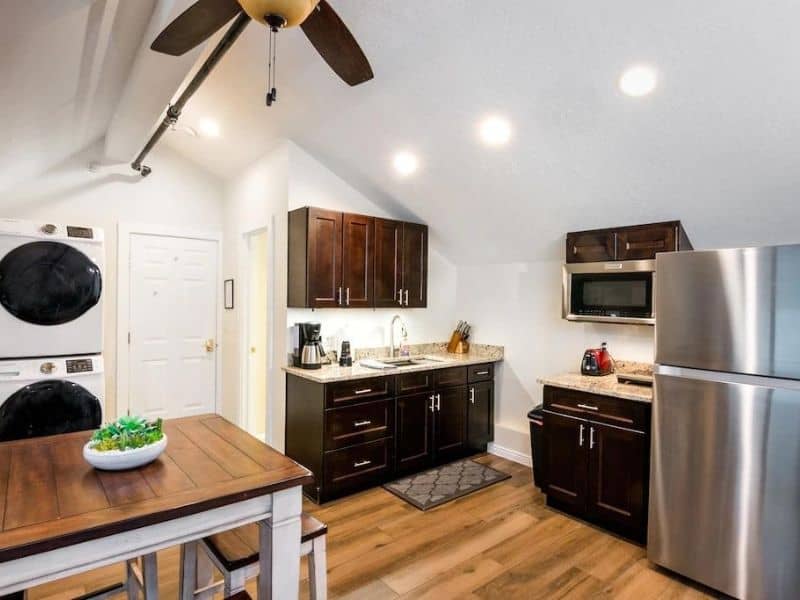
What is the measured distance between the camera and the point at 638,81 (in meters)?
2.15

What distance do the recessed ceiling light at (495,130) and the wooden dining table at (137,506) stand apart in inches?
86.3

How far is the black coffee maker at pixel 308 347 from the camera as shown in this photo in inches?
137

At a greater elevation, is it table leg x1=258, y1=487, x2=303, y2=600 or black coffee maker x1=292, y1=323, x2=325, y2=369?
black coffee maker x1=292, y1=323, x2=325, y2=369

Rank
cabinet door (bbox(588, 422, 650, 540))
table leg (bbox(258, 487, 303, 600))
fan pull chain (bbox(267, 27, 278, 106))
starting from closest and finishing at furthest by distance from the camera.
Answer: table leg (bbox(258, 487, 303, 600)), fan pull chain (bbox(267, 27, 278, 106)), cabinet door (bbox(588, 422, 650, 540))

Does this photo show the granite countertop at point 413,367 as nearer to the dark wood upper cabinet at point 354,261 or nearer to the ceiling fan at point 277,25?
the dark wood upper cabinet at point 354,261

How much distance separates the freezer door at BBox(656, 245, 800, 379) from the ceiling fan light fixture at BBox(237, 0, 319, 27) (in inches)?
82.0

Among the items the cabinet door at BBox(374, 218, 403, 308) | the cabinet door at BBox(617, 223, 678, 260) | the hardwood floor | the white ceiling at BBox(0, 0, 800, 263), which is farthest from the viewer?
the cabinet door at BBox(374, 218, 403, 308)

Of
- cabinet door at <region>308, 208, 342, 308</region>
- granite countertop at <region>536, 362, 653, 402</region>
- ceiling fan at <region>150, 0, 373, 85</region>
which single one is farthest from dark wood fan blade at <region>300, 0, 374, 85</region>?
granite countertop at <region>536, 362, 653, 402</region>

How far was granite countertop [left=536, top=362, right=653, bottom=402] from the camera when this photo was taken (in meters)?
2.70

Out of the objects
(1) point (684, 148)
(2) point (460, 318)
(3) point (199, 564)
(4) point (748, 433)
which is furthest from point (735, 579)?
(2) point (460, 318)

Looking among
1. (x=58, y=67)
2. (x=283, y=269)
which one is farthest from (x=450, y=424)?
(x=58, y=67)

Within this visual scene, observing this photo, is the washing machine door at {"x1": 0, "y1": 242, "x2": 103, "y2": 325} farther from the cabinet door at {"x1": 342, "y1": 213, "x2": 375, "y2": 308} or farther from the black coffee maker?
the cabinet door at {"x1": 342, "y1": 213, "x2": 375, "y2": 308}

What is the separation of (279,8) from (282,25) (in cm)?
8

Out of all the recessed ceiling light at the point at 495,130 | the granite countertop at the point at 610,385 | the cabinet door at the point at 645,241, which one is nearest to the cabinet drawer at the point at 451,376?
the granite countertop at the point at 610,385
